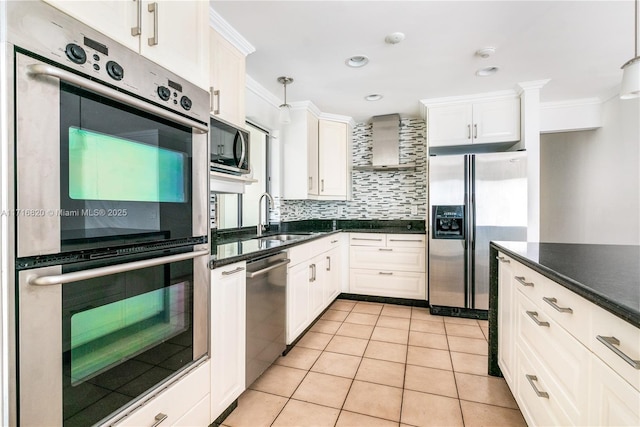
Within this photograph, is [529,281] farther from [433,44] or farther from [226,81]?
[226,81]

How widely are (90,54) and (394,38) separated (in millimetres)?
2007

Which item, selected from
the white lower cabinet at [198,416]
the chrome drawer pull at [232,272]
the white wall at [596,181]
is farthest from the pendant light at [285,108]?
the white wall at [596,181]

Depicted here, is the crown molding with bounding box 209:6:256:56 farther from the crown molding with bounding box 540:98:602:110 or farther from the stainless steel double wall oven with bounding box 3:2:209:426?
the crown molding with bounding box 540:98:602:110

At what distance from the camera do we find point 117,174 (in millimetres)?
1066

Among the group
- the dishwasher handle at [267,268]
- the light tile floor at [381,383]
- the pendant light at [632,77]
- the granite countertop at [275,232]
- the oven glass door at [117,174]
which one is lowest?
the light tile floor at [381,383]

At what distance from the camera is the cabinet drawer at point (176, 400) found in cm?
115

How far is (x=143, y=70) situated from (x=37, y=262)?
0.73 metres

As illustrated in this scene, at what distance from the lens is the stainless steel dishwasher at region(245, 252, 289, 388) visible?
74.5 inches

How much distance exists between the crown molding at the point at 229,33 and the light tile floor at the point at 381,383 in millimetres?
2344

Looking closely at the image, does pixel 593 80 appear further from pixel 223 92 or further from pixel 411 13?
pixel 223 92

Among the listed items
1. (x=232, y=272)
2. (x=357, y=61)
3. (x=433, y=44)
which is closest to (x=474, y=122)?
(x=433, y=44)

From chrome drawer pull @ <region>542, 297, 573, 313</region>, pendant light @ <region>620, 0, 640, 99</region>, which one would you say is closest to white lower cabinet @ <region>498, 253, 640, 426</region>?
chrome drawer pull @ <region>542, 297, 573, 313</region>

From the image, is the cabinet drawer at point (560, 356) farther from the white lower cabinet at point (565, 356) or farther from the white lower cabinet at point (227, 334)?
the white lower cabinet at point (227, 334)

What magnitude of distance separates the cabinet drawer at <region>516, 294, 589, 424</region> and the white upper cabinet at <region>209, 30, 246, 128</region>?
6.49ft
